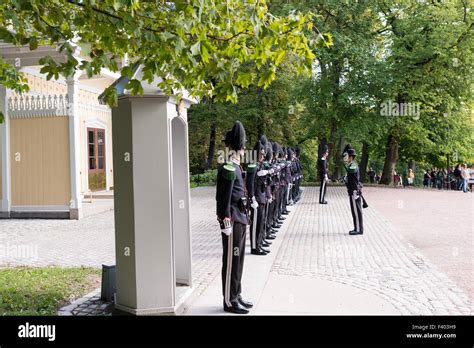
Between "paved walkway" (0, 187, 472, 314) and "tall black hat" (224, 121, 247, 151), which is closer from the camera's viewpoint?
"tall black hat" (224, 121, 247, 151)

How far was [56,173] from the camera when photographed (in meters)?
17.1

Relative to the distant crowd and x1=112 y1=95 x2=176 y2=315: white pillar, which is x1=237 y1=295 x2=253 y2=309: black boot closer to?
x1=112 y1=95 x2=176 y2=315: white pillar

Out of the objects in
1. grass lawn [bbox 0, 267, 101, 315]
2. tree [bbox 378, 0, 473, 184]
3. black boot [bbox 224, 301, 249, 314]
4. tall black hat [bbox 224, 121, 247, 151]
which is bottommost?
grass lawn [bbox 0, 267, 101, 315]

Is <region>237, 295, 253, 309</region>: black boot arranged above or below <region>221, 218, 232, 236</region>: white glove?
below

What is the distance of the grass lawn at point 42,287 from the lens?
6.63m

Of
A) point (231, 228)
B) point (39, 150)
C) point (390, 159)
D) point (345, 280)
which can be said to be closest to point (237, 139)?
point (231, 228)

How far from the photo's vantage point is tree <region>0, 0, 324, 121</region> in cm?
460

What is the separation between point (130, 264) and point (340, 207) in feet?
44.9

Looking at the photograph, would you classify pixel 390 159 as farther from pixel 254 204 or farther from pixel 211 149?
pixel 254 204

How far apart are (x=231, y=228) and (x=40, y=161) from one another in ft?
42.6

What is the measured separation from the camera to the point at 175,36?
15.0ft

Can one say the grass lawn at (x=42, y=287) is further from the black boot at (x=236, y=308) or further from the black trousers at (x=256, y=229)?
the black trousers at (x=256, y=229)

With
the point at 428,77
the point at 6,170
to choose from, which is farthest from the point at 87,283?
the point at 428,77

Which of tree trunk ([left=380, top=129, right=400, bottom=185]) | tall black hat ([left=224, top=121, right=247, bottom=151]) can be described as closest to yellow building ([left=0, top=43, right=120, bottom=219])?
tall black hat ([left=224, top=121, right=247, bottom=151])
